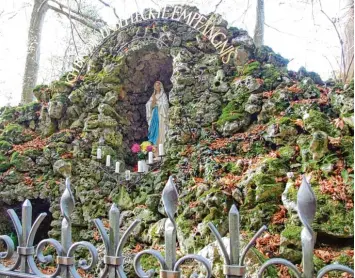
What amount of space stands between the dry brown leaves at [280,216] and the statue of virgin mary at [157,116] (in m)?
3.62

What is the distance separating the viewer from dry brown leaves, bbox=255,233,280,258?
3.71 meters

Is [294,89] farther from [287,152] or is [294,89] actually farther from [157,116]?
[157,116]

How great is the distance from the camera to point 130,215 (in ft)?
19.0

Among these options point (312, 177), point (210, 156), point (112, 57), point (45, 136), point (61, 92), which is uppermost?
point (112, 57)

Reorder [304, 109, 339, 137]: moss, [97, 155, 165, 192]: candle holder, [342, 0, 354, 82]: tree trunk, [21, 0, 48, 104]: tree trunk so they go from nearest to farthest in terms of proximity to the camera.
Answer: [304, 109, 339, 137]: moss, [342, 0, 354, 82]: tree trunk, [97, 155, 165, 192]: candle holder, [21, 0, 48, 104]: tree trunk

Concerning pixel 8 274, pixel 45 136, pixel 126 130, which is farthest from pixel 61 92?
pixel 8 274

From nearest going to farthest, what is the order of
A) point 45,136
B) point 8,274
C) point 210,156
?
1. point 8,274
2. point 210,156
3. point 45,136

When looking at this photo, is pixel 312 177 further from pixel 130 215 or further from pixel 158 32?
pixel 158 32

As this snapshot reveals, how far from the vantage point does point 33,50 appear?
32.5 ft

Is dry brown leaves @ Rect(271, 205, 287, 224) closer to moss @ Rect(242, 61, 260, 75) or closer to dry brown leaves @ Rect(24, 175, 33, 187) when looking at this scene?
moss @ Rect(242, 61, 260, 75)

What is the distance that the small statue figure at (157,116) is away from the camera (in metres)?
7.46

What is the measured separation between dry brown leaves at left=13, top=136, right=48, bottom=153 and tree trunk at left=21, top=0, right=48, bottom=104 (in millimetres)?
2872

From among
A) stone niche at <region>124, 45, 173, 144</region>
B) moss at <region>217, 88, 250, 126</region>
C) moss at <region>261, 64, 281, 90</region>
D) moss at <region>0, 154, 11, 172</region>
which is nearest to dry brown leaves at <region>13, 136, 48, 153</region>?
moss at <region>0, 154, 11, 172</region>

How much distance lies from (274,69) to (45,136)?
4857 millimetres
